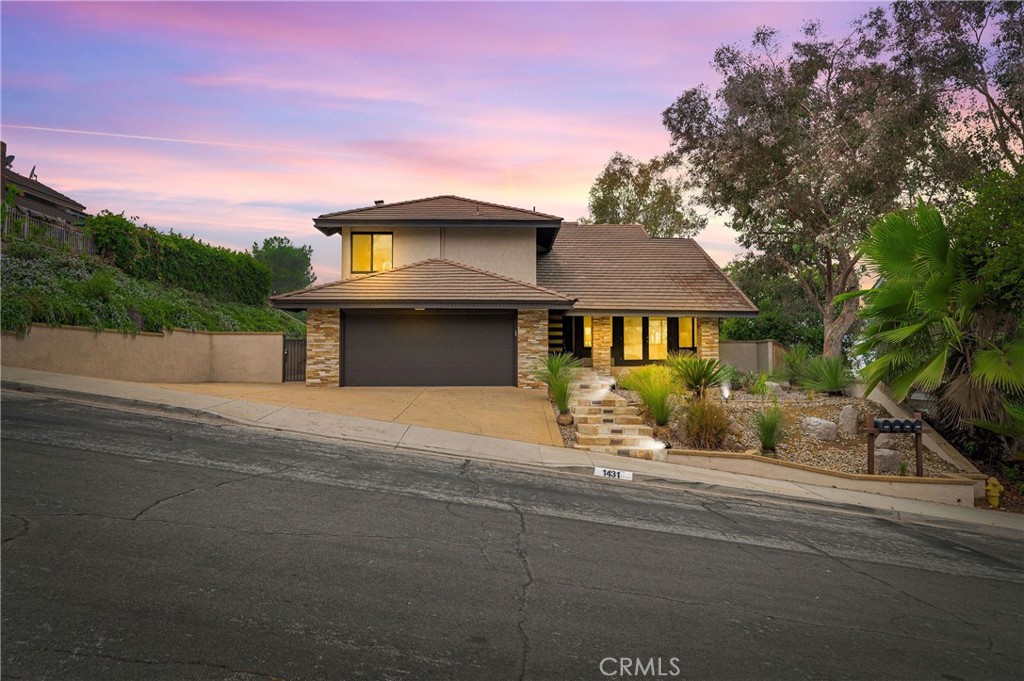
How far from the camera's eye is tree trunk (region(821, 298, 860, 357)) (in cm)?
2566

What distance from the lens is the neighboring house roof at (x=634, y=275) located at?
24172mm

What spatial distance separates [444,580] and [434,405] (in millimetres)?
11096

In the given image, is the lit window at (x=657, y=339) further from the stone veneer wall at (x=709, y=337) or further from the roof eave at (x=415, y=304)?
the roof eave at (x=415, y=304)

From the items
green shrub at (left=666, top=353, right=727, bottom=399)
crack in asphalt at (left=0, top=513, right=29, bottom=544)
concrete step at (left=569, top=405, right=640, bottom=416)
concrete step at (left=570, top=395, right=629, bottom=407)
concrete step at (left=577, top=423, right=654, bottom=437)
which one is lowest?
crack in asphalt at (left=0, top=513, right=29, bottom=544)

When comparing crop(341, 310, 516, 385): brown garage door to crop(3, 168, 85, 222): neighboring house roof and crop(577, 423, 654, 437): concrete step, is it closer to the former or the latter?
crop(577, 423, 654, 437): concrete step

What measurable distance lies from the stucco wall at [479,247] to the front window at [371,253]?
0.35m

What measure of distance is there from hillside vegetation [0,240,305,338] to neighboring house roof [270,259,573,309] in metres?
3.85

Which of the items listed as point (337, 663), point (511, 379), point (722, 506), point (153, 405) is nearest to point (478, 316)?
point (511, 379)

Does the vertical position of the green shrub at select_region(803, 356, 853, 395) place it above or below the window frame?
below

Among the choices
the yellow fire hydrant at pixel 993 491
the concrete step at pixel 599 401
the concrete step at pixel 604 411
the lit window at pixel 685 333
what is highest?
the lit window at pixel 685 333

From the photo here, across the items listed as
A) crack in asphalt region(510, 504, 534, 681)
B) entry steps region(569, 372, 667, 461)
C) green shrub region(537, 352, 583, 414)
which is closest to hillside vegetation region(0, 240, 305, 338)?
green shrub region(537, 352, 583, 414)

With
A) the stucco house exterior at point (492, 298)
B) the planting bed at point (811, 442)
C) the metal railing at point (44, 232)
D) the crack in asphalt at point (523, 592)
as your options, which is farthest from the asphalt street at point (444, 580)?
the metal railing at point (44, 232)

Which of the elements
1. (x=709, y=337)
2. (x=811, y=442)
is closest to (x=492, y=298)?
(x=709, y=337)

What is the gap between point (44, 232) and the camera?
21.3 metres
